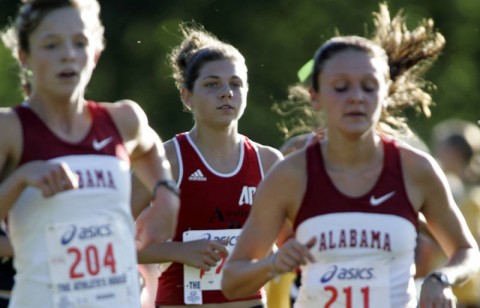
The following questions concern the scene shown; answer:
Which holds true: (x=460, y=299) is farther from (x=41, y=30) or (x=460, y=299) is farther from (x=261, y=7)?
(x=261, y=7)

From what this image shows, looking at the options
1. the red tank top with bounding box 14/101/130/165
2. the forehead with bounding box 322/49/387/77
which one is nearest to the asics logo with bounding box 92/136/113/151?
the red tank top with bounding box 14/101/130/165

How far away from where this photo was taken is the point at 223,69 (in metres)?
7.63

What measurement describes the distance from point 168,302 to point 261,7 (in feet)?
51.1

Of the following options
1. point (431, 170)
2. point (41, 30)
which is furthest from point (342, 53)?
point (41, 30)

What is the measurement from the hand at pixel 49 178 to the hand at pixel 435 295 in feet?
4.41

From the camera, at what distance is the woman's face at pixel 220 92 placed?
297 inches

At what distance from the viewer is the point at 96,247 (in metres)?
5.72

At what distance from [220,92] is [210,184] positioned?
1.51 ft

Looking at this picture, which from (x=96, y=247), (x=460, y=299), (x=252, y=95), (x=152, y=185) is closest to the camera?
(x=96, y=247)

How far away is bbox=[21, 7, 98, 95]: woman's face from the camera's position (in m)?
5.71

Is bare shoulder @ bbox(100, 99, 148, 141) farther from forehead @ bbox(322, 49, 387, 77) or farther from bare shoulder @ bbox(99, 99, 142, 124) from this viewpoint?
forehead @ bbox(322, 49, 387, 77)

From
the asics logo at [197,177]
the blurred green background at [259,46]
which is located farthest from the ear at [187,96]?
the blurred green background at [259,46]

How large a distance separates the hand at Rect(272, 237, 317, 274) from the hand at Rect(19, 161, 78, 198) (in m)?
0.77

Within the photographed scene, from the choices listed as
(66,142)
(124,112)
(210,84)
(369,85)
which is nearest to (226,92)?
(210,84)
